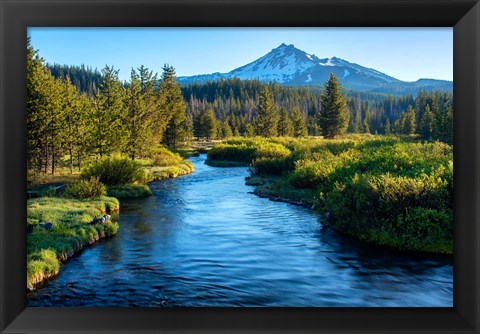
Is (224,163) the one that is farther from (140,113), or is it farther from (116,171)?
(116,171)

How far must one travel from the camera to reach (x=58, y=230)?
332 inches

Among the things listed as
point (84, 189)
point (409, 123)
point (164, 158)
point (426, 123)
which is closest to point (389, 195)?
point (84, 189)

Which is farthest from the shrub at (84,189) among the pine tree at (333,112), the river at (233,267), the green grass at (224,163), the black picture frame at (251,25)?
the pine tree at (333,112)

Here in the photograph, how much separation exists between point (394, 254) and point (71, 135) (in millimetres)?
8618

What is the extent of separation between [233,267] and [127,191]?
188 inches

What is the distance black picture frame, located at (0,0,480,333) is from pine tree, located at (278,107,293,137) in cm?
3122

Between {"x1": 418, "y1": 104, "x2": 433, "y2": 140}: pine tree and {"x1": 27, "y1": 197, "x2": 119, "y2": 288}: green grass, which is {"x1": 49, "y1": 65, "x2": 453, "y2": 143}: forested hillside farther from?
{"x1": 27, "y1": 197, "x2": 119, "y2": 288}: green grass

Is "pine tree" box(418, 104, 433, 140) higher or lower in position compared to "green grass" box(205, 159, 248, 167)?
higher

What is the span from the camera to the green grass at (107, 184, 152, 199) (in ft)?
37.2

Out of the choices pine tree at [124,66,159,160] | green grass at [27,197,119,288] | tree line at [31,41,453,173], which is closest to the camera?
green grass at [27,197,119,288]

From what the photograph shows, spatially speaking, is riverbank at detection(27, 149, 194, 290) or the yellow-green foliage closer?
riverbank at detection(27, 149, 194, 290)

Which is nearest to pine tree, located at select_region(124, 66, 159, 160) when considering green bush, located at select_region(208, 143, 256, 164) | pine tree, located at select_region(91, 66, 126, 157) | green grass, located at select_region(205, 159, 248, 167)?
pine tree, located at select_region(91, 66, 126, 157)

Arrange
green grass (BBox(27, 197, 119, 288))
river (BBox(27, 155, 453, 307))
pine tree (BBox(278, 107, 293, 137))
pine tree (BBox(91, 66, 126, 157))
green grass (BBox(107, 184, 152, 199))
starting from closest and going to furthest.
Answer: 1. river (BBox(27, 155, 453, 307))
2. green grass (BBox(27, 197, 119, 288))
3. green grass (BBox(107, 184, 152, 199))
4. pine tree (BBox(91, 66, 126, 157))
5. pine tree (BBox(278, 107, 293, 137))

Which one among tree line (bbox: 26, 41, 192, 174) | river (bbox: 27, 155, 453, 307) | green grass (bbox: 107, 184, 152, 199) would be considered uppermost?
tree line (bbox: 26, 41, 192, 174)
